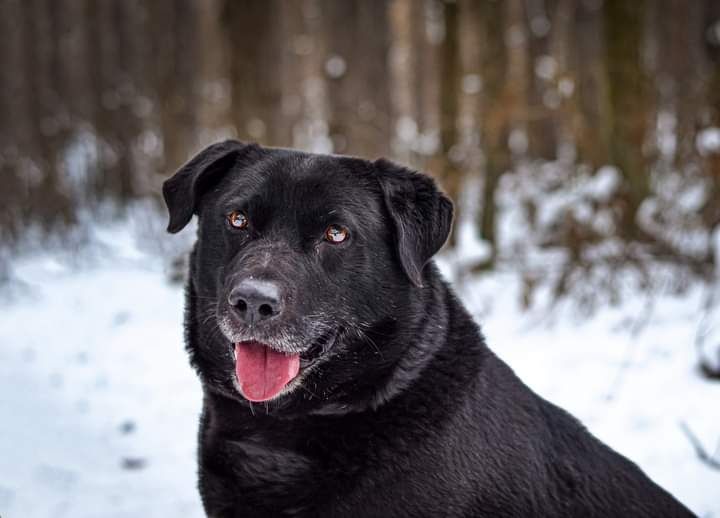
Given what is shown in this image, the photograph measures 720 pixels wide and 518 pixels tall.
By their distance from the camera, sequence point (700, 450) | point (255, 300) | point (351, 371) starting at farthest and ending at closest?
point (700, 450), point (351, 371), point (255, 300)

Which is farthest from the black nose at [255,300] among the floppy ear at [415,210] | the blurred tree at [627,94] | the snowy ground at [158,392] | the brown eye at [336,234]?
the blurred tree at [627,94]

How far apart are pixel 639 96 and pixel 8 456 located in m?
7.06

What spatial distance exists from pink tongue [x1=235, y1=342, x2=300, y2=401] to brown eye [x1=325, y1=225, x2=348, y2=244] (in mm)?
480

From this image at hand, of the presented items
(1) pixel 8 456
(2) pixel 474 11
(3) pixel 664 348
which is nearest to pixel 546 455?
(1) pixel 8 456

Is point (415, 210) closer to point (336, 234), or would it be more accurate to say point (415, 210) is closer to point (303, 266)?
point (336, 234)

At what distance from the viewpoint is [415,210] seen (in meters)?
3.05

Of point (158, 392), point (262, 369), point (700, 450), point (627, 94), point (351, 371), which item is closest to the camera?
point (262, 369)

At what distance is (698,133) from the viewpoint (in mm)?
6625

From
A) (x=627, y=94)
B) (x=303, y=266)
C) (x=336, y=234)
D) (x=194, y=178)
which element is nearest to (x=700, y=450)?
(x=336, y=234)

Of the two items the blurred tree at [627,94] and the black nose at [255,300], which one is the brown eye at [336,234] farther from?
the blurred tree at [627,94]

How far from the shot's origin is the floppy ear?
2941 mm

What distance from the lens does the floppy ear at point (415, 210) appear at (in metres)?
2.94

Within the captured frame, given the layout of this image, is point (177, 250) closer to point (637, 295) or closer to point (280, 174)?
point (637, 295)

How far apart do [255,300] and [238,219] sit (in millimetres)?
501
